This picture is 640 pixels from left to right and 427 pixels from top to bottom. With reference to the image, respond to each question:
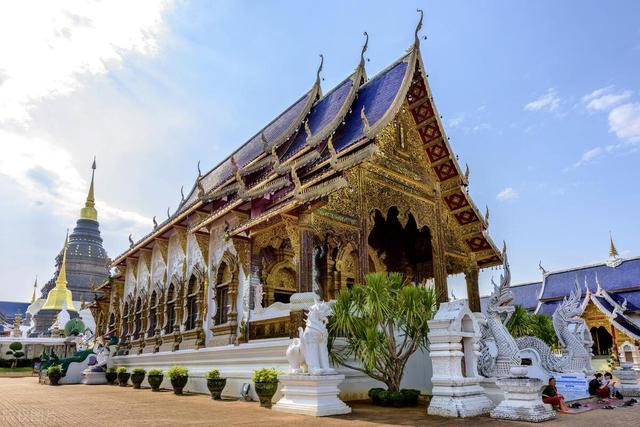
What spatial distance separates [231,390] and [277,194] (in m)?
3.97

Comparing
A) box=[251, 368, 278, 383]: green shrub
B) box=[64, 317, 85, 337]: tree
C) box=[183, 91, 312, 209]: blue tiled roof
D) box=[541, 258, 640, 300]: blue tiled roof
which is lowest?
box=[251, 368, 278, 383]: green shrub

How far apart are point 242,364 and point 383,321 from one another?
3435 millimetres

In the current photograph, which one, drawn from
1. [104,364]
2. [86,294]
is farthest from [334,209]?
[86,294]

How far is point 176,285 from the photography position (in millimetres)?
13805

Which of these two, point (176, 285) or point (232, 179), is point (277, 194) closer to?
point (232, 179)

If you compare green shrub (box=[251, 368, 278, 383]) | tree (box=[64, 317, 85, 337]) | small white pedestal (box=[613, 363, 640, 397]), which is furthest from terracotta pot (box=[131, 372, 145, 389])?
tree (box=[64, 317, 85, 337])

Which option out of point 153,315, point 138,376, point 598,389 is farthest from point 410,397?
point 153,315

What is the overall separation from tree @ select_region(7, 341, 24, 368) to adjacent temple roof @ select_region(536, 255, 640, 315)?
2820cm

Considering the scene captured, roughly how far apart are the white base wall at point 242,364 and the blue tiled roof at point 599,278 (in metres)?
19.9

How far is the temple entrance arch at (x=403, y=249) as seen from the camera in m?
12.7

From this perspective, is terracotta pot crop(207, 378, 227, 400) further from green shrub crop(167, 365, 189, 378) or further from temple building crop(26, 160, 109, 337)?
temple building crop(26, 160, 109, 337)

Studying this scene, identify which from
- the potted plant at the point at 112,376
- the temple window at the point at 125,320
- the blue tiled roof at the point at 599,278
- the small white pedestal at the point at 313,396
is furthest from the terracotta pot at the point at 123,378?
the blue tiled roof at the point at 599,278

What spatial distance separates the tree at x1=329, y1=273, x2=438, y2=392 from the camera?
7.12m

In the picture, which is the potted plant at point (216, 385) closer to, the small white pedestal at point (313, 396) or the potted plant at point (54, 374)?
the small white pedestal at point (313, 396)
